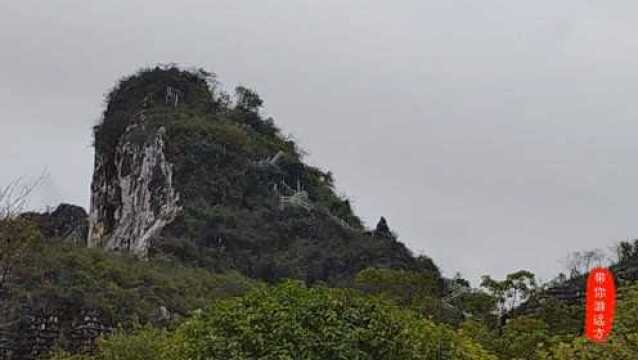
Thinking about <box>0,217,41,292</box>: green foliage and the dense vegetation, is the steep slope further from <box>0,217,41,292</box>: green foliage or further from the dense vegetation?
<box>0,217,41,292</box>: green foliage

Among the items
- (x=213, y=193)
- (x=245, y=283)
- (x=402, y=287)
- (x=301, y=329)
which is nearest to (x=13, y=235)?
(x=301, y=329)

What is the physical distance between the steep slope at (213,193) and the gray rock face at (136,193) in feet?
0.16

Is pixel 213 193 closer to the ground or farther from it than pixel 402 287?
farther from it

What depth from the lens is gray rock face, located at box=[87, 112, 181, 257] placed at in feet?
128

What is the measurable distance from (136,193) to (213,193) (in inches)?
116

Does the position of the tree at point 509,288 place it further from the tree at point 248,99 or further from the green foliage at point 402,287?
the tree at point 248,99

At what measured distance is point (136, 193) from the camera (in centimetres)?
4019

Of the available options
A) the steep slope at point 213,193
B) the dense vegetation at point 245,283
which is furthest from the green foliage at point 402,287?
the steep slope at point 213,193

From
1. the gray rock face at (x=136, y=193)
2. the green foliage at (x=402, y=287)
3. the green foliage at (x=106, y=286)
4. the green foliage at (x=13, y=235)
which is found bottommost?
the green foliage at (x=13, y=235)

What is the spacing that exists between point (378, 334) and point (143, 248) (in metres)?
26.1

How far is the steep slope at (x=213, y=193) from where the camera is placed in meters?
37.2

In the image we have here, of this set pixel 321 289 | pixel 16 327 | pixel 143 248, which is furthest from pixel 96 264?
pixel 321 289

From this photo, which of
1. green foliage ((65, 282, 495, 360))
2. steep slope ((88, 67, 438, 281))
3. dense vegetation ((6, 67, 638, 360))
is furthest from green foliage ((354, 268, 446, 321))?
green foliage ((65, 282, 495, 360))

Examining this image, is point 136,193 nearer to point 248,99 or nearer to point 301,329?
point 248,99
